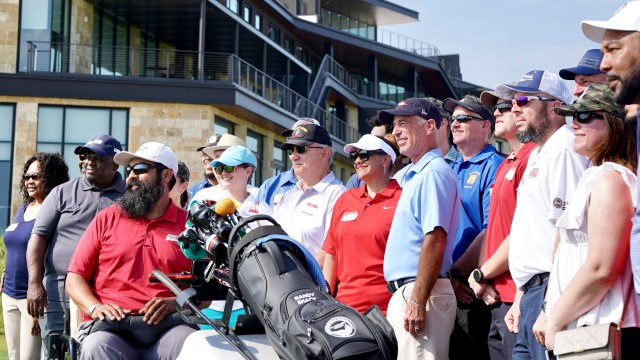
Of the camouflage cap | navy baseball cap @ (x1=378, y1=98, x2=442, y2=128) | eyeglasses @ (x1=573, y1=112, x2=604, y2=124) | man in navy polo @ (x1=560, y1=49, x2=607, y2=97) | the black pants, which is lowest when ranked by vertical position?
the black pants

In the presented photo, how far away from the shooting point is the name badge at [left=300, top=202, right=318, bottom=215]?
7410 millimetres

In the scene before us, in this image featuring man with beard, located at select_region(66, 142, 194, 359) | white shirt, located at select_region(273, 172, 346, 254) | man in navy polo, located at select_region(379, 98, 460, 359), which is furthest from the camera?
white shirt, located at select_region(273, 172, 346, 254)

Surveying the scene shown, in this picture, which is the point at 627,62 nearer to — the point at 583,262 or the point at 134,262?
the point at 583,262

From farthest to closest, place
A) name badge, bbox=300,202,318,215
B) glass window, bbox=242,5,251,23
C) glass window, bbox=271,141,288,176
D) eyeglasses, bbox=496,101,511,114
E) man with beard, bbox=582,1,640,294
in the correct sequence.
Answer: glass window, bbox=242,5,251,23 → glass window, bbox=271,141,288,176 → name badge, bbox=300,202,318,215 → eyeglasses, bbox=496,101,511,114 → man with beard, bbox=582,1,640,294

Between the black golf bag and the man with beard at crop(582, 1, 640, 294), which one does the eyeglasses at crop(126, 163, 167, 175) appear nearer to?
the black golf bag

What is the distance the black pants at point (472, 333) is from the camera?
6.32m

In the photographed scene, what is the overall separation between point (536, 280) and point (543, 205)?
41cm

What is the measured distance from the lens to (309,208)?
24.4ft

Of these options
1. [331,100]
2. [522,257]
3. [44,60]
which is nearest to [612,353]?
[522,257]

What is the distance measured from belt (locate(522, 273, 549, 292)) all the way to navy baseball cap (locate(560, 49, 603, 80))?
1232 mm

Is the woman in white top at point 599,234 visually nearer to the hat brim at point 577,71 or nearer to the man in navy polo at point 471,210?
the hat brim at point 577,71

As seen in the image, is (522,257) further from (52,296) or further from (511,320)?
(52,296)

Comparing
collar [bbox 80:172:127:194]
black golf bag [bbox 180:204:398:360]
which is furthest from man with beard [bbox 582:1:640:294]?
collar [bbox 80:172:127:194]

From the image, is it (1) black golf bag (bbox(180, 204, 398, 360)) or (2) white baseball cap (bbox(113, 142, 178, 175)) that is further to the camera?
(2) white baseball cap (bbox(113, 142, 178, 175))
